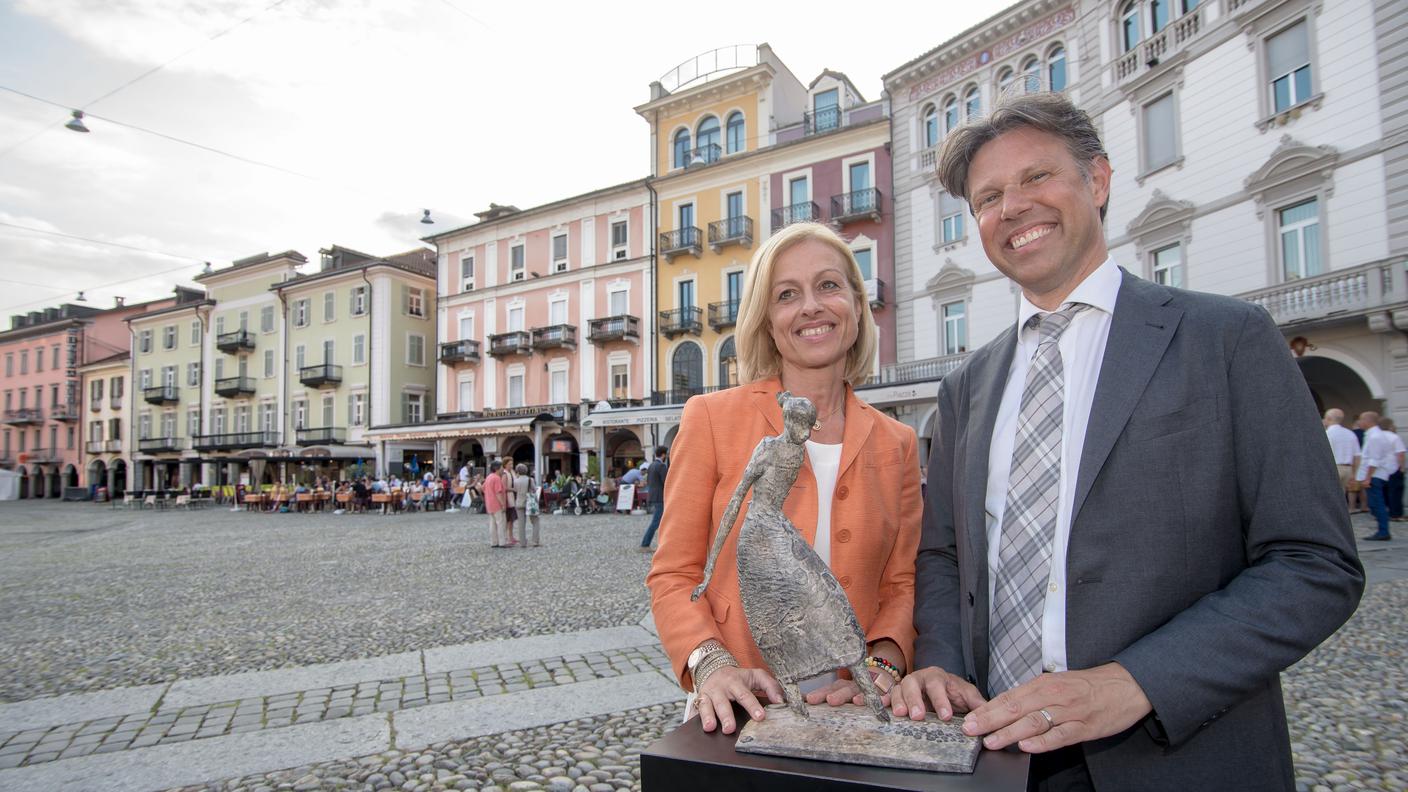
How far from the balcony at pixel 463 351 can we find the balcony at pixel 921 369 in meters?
19.3

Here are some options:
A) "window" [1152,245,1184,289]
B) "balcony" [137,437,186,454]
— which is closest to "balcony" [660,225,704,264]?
"window" [1152,245,1184,289]

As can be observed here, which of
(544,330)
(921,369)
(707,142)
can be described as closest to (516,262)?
(544,330)

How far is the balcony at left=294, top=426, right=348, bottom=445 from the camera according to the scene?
35969 millimetres

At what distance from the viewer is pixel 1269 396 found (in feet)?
4.06

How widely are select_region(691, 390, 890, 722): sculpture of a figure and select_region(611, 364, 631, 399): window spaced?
91.2 feet

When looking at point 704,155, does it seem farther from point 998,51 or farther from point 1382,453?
point 1382,453

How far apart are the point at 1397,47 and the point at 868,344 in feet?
52.5

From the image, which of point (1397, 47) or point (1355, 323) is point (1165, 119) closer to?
point (1397, 47)

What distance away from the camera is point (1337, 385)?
15.2 metres

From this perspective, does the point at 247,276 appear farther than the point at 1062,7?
Yes

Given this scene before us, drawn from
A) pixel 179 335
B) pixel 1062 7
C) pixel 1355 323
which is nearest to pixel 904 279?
pixel 1062 7

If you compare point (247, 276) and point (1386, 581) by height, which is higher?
point (247, 276)

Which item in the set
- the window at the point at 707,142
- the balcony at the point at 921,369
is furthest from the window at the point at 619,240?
the balcony at the point at 921,369

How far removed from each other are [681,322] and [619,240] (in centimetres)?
559
